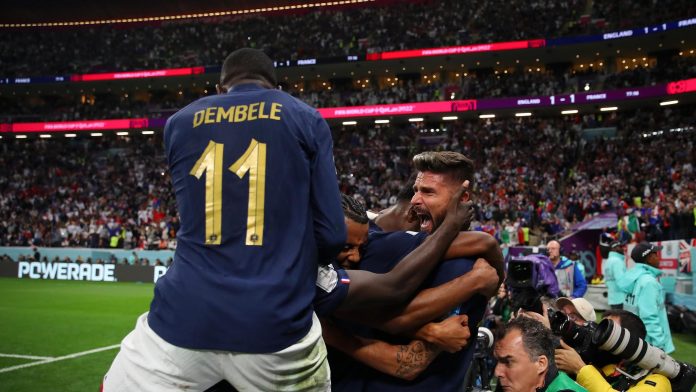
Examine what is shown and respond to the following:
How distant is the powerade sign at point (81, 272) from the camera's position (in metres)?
26.0

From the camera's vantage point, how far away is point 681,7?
33688 mm

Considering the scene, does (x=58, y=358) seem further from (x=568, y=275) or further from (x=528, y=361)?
(x=528, y=361)

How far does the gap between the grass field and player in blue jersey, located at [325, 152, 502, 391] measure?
19.9 ft

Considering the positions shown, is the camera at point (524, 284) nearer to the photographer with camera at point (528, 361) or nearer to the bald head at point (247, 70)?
the photographer with camera at point (528, 361)

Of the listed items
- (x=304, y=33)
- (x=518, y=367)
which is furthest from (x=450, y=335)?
(x=304, y=33)

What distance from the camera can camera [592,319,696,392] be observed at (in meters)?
3.48

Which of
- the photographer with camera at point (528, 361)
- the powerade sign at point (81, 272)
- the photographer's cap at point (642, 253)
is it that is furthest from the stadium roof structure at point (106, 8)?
the photographer with camera at point (528, 361)

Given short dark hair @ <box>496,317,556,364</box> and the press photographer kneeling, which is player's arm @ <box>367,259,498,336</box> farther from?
the press photographer kneeling

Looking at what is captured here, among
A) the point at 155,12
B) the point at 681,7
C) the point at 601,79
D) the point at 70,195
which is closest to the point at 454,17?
the point at 601,79

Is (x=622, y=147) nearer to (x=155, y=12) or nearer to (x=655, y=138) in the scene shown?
(x=655, y=138)

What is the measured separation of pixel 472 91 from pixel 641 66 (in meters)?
10.1

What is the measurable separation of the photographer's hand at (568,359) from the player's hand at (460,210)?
1.53m

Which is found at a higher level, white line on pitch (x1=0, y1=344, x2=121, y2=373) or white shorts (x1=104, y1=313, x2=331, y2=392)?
white shorts (x1=104, y1=313, x2=331, y2=392)

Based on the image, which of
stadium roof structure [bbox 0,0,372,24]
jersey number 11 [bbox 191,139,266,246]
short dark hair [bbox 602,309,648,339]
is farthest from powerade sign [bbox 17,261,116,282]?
stadium roof structure [bbox 0,0,372,24]
